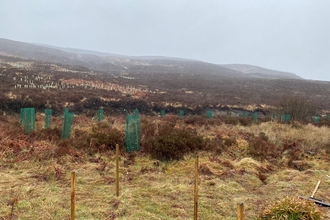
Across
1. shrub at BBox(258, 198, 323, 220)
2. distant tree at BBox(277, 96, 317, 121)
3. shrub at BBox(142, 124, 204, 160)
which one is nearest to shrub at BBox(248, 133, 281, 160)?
shrub at BBox(142, 124, 204, 160)

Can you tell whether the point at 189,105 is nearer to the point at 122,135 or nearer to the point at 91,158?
the point at 122,135

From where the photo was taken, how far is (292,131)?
12570 mm

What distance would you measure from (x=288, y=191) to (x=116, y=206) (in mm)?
3679

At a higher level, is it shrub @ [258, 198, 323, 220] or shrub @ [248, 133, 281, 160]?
shrub @ [258, 198, 323, 220]

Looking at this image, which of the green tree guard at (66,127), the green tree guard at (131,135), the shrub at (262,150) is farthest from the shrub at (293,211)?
the green tree guard at (66,127)

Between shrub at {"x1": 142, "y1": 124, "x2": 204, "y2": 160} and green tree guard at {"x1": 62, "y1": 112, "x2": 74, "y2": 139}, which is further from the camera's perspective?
green tree guard at {"x1": 62, "y1": 112, "x2": 74, "y2": 139}

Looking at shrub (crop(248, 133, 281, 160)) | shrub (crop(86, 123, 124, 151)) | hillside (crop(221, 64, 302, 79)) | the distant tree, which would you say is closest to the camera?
shrub (crop(86, 123, 124, 151))

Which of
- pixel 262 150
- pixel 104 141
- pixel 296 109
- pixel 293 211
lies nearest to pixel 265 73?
pixel 296 109

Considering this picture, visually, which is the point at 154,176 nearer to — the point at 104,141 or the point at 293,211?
the point at 104,141

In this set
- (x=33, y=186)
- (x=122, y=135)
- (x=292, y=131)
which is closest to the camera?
(x=33, y=186)

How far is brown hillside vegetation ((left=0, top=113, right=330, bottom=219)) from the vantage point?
4.52m

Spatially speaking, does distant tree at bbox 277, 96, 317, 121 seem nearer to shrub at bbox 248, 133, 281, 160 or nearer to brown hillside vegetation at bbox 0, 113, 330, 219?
brown hillside vegetation at bbox 0, 113, 330, 219

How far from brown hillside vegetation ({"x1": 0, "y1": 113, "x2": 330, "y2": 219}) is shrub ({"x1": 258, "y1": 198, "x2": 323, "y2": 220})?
17 mm

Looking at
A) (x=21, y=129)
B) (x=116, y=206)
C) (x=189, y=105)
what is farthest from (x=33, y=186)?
(x=189, y=105)
